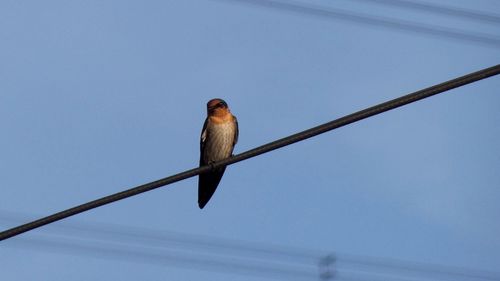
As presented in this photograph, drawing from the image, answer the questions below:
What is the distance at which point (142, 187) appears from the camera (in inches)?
307

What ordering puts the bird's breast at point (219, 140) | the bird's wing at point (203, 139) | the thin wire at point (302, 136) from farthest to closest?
the bird's wing at point (203, 139), the bird's breast at point (219, 140), the thin wire at point (302, 136)

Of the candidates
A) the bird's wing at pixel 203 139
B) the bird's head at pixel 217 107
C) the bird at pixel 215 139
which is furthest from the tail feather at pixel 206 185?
the bird's head at pixel 217 107

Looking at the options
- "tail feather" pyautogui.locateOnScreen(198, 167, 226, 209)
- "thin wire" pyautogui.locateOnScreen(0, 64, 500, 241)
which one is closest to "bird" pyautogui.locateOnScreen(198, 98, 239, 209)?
"tail feather" pyautogui.locateOnScreen(198, 167, 226, 209)

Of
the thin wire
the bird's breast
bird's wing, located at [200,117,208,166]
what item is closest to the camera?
the thin wire

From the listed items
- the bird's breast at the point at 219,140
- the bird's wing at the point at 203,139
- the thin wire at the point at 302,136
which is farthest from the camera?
the bird's wing at the point at 203,139

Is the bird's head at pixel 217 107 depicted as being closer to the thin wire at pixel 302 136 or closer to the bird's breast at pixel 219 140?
the bird's breast at pixel 219 140

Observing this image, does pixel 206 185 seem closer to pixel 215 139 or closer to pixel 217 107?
pixel 215 139

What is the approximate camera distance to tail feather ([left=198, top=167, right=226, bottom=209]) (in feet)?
45.2

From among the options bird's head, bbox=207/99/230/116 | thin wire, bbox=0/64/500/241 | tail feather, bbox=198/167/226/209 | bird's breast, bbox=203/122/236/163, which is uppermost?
bird's head, bbox=207/99/230/116

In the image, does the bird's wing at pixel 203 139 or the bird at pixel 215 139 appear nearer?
the bird at pixel 215 139

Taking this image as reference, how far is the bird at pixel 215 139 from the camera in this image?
13.7 metres

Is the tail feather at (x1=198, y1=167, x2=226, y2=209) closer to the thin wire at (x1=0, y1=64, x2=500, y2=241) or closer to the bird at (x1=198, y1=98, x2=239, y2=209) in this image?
the bird at (x1=198, y1=98, x2=239, y2=209)

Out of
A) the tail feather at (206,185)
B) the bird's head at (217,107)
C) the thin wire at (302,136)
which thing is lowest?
the thin wire at (302,136)

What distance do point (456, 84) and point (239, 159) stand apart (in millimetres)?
1673
